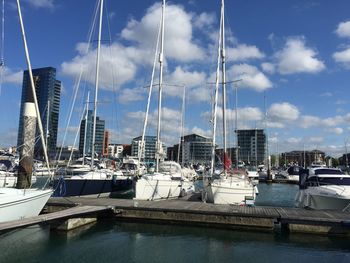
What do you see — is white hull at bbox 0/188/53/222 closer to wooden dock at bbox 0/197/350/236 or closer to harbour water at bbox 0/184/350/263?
wooden dock at bbox 0/197/350/236

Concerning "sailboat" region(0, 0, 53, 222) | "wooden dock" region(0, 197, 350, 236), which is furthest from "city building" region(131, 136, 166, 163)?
"wooden dock" region(0, 197, 350, 236)

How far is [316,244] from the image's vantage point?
17.6 metres

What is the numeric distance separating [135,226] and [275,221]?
8126mm

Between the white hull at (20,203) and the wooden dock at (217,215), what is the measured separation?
846 mm

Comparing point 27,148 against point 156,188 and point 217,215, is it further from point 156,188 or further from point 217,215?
point 217,215

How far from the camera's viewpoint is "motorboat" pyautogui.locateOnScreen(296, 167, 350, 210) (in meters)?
23.2

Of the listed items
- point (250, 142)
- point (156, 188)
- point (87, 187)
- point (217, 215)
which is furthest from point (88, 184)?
point (250, 142)

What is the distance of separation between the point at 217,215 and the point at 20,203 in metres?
10.6

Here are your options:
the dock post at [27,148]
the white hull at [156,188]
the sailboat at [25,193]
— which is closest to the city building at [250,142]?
Answer: the white hull at [156,188]

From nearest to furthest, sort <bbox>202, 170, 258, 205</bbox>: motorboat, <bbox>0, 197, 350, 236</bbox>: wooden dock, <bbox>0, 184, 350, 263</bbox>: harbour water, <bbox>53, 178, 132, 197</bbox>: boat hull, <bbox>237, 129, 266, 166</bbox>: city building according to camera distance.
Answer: <bbox>0, 184, 350, 263</bbox>: harbour water
<bbox>0, 197, 350, 236</bbox>: wooden dock
<bbox>202, 170, 258, 205</bbox>: motorboat
<bbox>53, 178, 132, 197</bbox>: boat hull
<bbox>237, 129, 266, 166</bbox>: city building

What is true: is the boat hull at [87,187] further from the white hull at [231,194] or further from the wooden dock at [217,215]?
the white hull at [231,194]

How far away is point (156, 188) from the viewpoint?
29031mm

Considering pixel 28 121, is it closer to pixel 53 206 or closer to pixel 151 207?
pixel 53 206

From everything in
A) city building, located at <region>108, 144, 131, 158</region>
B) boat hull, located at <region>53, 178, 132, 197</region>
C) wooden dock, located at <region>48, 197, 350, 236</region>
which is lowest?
wooden dock, located at <region>48, 197, 350, 236</region>
